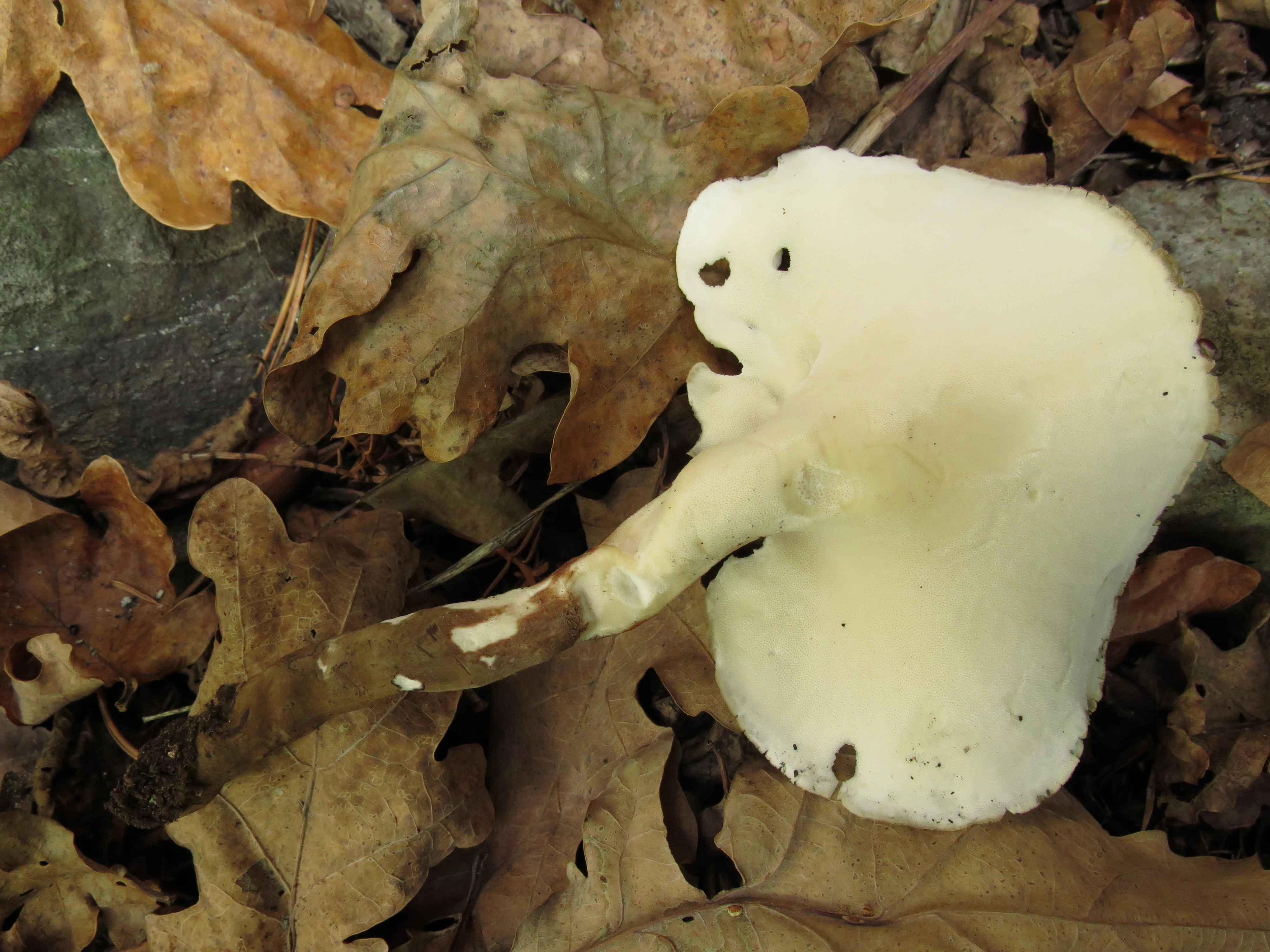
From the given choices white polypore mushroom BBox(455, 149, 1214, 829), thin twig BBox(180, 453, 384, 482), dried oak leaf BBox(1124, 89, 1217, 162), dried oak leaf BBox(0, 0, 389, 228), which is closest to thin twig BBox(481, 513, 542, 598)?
thin twig BBox(180, 453, 384, 482)

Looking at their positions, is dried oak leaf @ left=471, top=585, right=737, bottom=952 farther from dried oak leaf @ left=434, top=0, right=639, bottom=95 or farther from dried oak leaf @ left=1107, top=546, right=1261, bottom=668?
dried oak leaf @ left=434, top=0, right=639, bottom=95

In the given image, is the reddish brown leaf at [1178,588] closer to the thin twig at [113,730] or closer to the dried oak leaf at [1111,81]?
the dried oak leaf at [1111,81]

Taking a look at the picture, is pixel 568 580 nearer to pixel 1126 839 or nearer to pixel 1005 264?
pixel 1005 264

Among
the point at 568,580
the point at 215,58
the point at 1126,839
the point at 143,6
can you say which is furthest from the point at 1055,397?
the point at 143,6

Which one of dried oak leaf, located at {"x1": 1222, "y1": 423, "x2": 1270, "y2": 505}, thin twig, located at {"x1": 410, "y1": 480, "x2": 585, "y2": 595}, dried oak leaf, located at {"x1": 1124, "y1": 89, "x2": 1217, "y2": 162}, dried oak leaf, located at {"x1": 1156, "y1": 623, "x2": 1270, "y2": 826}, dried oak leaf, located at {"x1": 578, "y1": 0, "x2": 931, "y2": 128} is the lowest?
dried oak leaf, located at {"x1": 1156, "y1": 623, "x2": 1270, "y2": 826}

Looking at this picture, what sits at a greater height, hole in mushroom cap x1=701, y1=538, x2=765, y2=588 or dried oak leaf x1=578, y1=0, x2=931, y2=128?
dried oak leaf x1=578, y1=0, x2=931, y2=128

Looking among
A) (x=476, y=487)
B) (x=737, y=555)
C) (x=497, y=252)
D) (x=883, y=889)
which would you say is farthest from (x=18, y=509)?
(x=883, y=889)

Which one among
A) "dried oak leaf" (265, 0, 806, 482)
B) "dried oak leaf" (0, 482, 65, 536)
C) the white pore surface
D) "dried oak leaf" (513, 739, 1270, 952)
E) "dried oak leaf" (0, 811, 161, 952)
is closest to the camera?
the white pore surface
